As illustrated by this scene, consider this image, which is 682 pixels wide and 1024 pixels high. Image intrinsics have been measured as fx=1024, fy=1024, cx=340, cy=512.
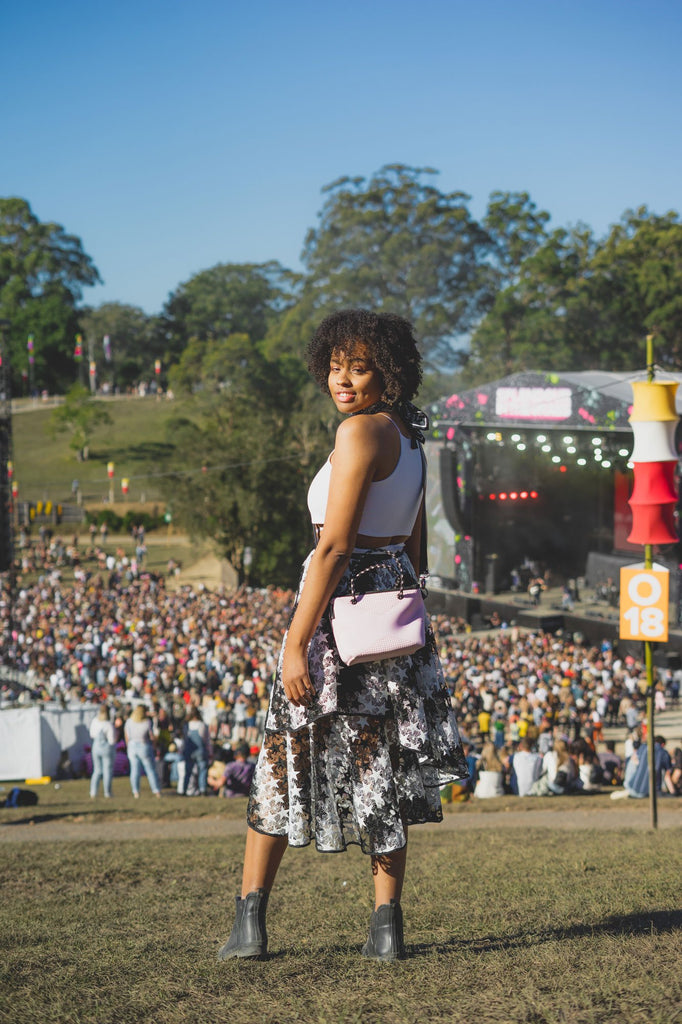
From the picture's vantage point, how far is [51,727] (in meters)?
12.9

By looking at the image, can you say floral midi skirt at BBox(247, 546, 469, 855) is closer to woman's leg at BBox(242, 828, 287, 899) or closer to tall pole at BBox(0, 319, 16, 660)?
woman's leg at BBox(242, 828, 287, 899)

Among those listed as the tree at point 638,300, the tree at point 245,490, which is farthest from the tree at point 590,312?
the tree at point 245,490

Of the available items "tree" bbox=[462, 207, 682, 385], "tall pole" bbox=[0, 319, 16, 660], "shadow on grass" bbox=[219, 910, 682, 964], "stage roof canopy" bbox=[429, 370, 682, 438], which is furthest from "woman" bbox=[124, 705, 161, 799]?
"tree" bbox=[462, 207, 682, 385]

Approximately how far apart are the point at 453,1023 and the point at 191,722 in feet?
30.2

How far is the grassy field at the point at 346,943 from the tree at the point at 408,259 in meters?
Result: 54.9

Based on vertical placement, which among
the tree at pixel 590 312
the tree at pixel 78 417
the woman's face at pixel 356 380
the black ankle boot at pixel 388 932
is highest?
the tree at pixel 590 312

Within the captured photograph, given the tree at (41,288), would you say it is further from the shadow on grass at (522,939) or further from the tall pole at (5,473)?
the shadow on grass at (522,939)

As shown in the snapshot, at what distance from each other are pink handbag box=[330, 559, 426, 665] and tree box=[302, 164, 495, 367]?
5637 centimetres

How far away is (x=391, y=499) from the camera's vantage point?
2.81 meters

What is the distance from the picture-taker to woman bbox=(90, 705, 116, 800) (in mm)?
10742

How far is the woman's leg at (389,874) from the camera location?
2.88 meters

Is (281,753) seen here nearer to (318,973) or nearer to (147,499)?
A: (318,973)

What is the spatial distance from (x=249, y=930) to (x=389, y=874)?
43 centimetres

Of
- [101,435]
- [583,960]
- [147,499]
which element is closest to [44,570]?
[147,499]
